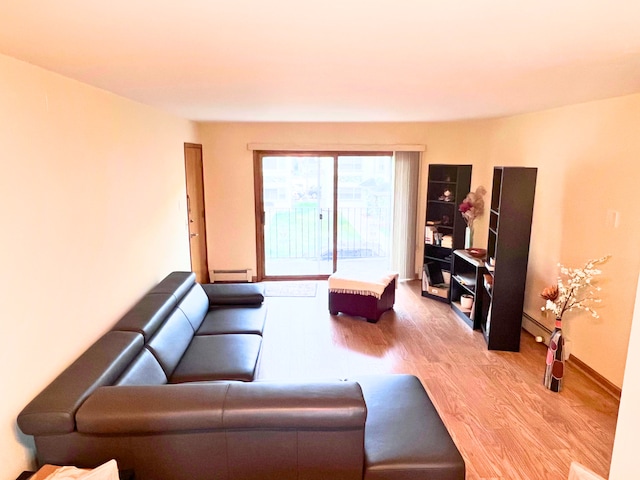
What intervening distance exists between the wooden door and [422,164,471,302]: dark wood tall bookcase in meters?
2.98

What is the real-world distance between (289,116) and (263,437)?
3.39 metres

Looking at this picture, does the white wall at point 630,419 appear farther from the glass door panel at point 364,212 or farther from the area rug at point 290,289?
the glass door panel at point 364,212

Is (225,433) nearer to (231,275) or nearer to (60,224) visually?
(60,224)

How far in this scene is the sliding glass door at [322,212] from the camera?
5957mm

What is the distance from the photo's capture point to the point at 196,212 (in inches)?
222

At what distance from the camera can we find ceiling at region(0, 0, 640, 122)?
1.28 m

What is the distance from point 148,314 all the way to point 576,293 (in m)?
3.36

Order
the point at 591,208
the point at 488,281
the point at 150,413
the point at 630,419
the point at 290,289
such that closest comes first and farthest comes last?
the point at 630,419
the point at 150,413
the point at 591,208
the point at 488,281
the point at 290,289

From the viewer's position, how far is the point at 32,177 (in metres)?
2.01

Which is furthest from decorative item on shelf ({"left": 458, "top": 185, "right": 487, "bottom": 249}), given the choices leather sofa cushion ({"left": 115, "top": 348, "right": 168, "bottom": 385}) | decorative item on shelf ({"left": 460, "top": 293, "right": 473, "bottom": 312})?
leather sofa cushion ({"left": 115, "top": 348, "right": 168, "bottom": 385})

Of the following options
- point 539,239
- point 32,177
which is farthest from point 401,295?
point 32,177

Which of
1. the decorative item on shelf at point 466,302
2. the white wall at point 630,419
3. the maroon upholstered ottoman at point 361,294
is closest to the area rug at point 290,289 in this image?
the maroon upholstered ottoman at point 361,294

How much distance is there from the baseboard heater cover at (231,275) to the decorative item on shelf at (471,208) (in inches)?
117

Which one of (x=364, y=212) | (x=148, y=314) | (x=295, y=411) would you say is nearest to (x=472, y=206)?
(x=364, y=212)
